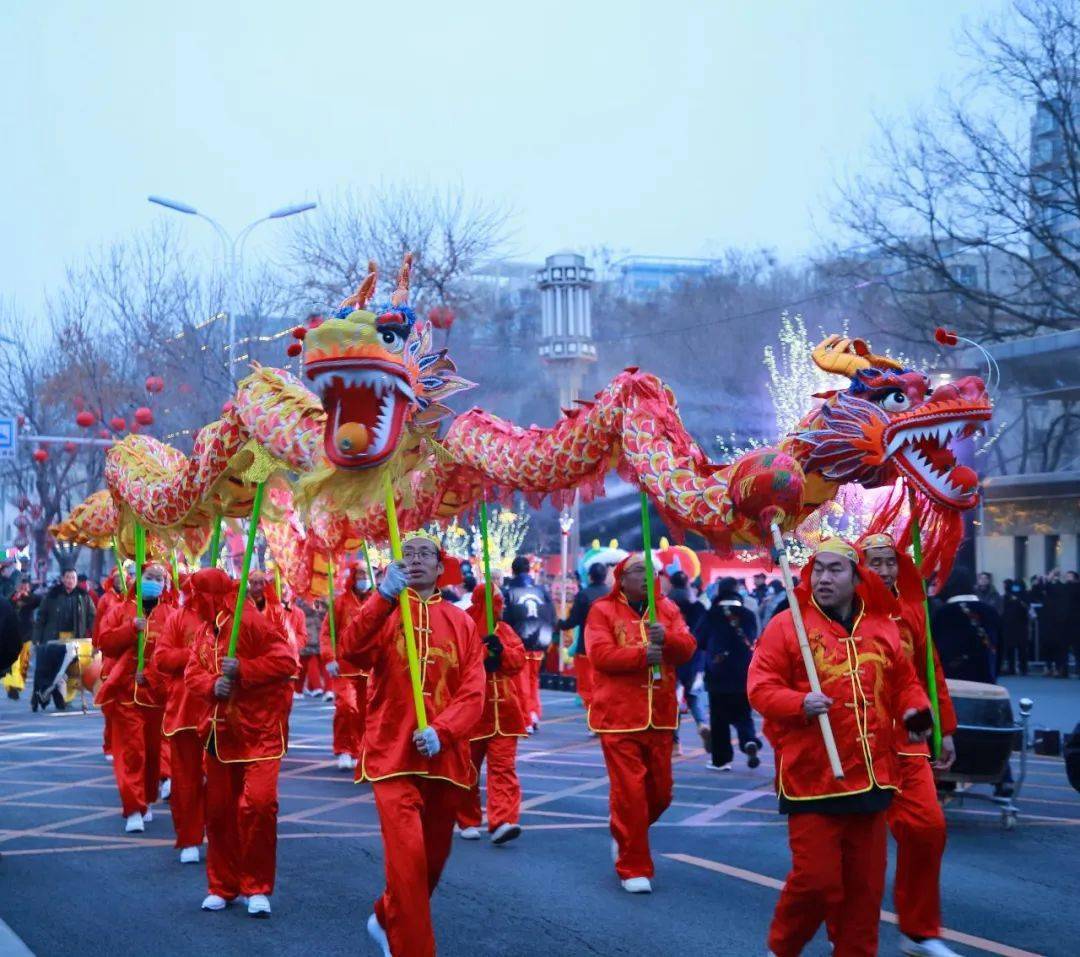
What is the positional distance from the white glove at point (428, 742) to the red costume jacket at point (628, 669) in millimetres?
2320

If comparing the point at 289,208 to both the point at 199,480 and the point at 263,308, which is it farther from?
the point at 199,480

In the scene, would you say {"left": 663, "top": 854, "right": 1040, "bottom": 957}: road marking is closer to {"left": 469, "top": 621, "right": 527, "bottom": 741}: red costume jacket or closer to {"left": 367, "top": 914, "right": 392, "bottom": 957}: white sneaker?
{"left": 469, "top": 621, "right": 527, "bottom": 741}: red costume jacket

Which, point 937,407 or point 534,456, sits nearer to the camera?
point 937,407

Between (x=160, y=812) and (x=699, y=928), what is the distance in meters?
5.11

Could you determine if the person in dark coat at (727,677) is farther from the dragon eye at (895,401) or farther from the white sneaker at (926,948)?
the white sneaker at (926,948)

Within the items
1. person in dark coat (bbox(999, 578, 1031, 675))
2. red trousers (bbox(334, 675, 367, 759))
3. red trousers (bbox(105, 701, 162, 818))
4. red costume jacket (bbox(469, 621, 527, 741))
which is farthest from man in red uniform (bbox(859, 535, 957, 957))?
person in dark coat (bbox(999, 578, 1031, 675))

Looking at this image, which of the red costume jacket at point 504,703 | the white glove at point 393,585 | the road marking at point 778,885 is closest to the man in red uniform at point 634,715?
the road marking at point 778,885

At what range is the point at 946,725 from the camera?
22.4ft

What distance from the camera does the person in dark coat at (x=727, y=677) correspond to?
12.3m

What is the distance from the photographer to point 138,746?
10.1 meters

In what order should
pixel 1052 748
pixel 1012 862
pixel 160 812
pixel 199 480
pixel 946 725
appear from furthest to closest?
1. pixel 1052 748
2. pixel 160 812
3. pixel 199 480
4. pixel 1012 862
5. pixel 946 725

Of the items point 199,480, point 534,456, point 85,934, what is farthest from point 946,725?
point 199,480

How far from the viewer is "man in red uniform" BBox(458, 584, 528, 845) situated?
30.4 feet

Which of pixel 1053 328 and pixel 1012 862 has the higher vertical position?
pixel 1053 328
